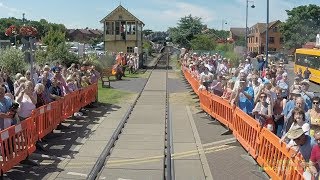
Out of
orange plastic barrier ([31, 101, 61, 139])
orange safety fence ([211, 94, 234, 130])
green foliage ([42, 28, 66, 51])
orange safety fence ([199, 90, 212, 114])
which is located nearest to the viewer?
orange plastic barrier ([31, 101, 61, 139])

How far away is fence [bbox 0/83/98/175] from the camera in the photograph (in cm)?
899

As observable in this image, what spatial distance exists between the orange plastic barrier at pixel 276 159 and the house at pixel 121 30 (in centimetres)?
4571

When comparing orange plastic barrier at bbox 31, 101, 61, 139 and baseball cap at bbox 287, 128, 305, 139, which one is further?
orange plastic barrier at bbox 31, 101, 61, 139

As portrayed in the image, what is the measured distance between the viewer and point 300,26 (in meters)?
98.2

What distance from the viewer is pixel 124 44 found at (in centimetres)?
5538

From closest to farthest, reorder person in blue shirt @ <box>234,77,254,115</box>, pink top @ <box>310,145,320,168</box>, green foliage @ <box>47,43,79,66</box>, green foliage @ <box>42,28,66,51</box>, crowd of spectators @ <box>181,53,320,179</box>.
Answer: pink top @ <box>310,145,320,168</box>
crowd of spectators @ <box>181,53,320,179</box>
person in blue shirt @ <box>234,77,254,115</box>
green foliage @ <box>47,43,79,66</box>
green foliage @ <box>42,28,66,51</box>

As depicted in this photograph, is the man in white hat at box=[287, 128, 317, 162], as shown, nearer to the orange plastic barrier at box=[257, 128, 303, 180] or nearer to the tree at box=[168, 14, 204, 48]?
the orange plastic barrier at box=[257, 128, 303, 180]

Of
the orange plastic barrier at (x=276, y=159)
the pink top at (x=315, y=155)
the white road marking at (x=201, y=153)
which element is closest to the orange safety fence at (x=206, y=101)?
the white road marking at (x=201, y=153)

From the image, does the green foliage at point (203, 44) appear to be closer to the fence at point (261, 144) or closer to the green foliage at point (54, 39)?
the green foliage at point (54, 39)

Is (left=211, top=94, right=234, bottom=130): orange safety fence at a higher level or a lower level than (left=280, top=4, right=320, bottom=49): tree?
lower

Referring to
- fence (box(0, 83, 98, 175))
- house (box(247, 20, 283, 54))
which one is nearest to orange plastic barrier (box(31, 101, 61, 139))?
fence (box(0, 83, 98, 175))

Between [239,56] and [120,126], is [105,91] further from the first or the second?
[239,56]

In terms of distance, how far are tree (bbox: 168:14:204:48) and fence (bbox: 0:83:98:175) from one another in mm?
58695

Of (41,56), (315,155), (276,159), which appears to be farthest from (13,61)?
(315,155)
